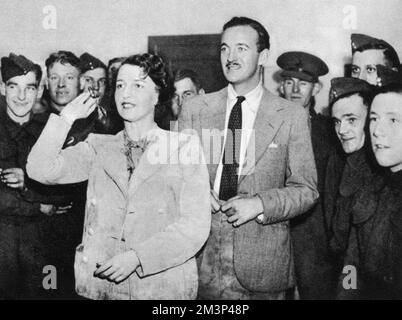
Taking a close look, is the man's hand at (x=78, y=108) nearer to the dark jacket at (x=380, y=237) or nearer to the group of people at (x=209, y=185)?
the group of people at (x=209, y=185)

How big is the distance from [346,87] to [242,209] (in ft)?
2.26

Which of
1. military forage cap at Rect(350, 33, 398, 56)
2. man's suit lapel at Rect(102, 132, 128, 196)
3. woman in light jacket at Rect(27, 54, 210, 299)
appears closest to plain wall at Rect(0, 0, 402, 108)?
military forage cap at Rect(350, 33, 398, 56)

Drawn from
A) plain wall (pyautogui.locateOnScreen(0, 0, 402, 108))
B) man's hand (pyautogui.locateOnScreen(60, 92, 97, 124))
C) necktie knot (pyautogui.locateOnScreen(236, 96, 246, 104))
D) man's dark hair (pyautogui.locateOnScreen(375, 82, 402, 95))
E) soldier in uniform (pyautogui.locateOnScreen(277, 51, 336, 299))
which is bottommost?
soldier in uniform (pyautogui.locateOnScreen(277, 51, 336, 299))

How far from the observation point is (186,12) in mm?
2033

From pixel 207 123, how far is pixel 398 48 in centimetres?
87

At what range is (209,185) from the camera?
138 centimetres

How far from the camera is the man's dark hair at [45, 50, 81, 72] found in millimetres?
2102

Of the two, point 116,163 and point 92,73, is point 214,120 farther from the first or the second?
point 92,73

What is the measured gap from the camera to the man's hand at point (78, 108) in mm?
1428

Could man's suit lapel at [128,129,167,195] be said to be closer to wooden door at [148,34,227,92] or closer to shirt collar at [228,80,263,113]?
shirt collar at [228,80,263,113]

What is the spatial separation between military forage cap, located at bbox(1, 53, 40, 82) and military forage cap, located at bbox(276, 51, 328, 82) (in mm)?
1102

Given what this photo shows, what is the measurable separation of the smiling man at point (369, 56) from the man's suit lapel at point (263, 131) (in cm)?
50
